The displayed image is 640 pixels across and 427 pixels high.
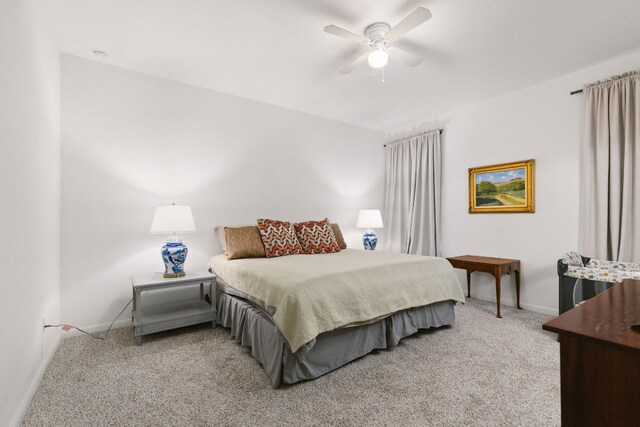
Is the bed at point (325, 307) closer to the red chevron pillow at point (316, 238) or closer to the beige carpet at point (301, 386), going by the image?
the beige carpet at point (301, 386)

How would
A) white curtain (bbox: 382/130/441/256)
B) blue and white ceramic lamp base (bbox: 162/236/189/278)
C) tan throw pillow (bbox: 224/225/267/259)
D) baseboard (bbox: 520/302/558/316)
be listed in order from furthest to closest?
white curtain (bbox: 382/130/441/256) → baseboard (bbox: 520/302/558/316) → tan throw pillow (bbox: 224/225/267/259) → blue and white ceramic lamp base (bbox: 162/236/189/278)

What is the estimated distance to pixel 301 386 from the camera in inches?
73.9

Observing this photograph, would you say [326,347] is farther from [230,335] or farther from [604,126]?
[604,126]

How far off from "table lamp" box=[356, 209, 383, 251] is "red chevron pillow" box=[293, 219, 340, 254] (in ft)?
2.92

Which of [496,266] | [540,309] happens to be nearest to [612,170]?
[496,266]

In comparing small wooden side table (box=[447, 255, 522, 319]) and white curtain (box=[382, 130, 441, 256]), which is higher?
white curtain (box=[382, 130, 441, 256])

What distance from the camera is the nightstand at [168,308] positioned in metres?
2.51

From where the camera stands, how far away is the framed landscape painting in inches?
135

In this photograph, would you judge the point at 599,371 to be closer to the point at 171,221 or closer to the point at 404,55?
the point at 404,55

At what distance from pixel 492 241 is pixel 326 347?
283 cm

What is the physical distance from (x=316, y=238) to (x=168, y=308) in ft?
5.73

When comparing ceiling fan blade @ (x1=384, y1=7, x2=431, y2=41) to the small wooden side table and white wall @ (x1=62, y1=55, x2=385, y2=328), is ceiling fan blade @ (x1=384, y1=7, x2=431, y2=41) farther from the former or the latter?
the small wooden side table

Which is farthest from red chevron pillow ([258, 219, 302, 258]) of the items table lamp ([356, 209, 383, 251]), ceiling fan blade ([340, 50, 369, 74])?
ceiling fan blade ([340, 50, 369, 74])

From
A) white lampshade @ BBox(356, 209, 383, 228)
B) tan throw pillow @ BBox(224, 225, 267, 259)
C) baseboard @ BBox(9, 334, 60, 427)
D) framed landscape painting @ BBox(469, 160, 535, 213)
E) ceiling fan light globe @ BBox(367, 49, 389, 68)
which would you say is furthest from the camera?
white lampshade @ BBox(356, 209, 383, 228)
